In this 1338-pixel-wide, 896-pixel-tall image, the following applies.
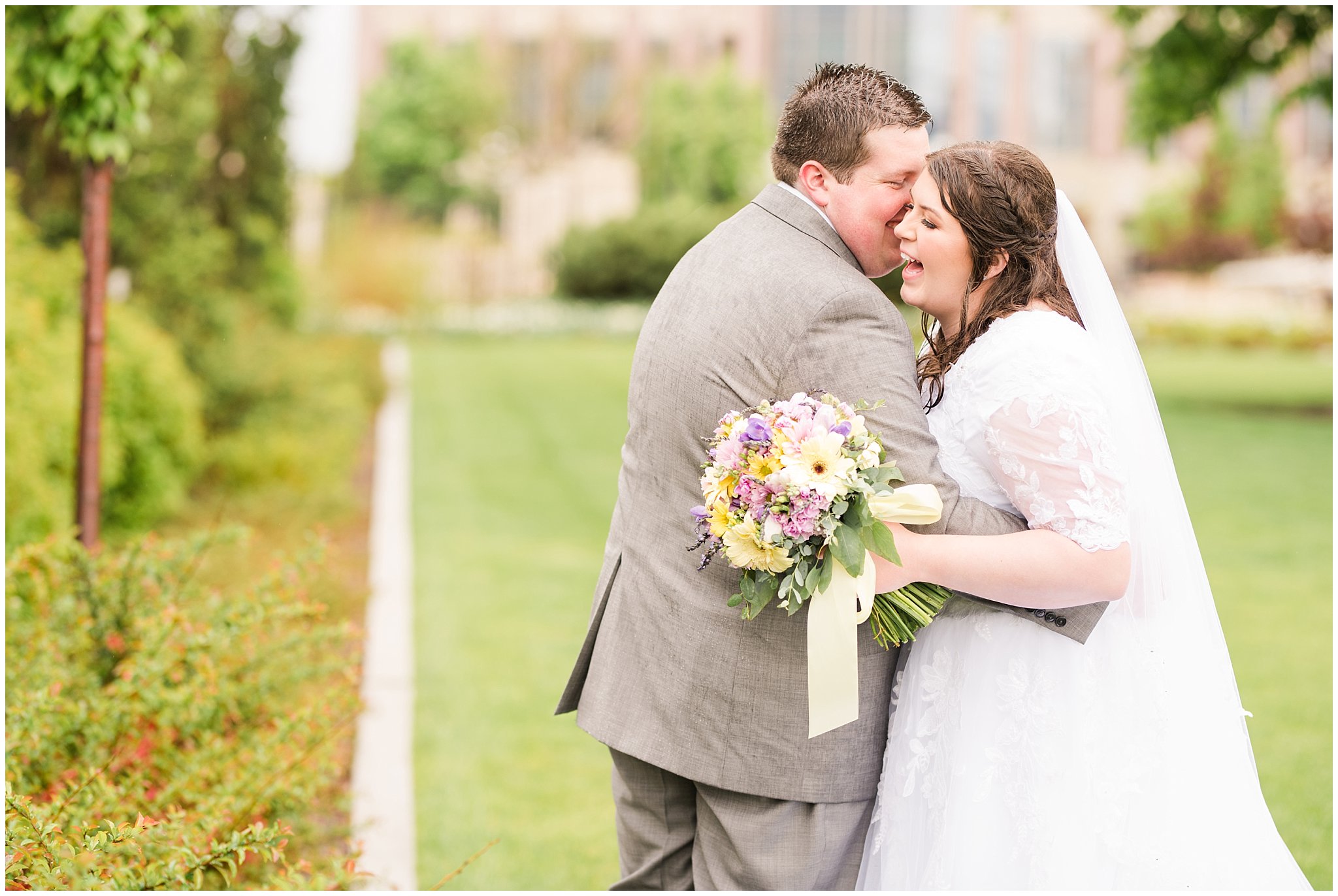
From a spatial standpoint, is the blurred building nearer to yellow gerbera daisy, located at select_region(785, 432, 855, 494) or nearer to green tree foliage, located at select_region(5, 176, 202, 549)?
green tree foliage, located at select_region(5, 176, 202, 549)

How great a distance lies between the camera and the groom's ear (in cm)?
267

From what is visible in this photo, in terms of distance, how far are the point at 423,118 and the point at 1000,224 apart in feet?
215

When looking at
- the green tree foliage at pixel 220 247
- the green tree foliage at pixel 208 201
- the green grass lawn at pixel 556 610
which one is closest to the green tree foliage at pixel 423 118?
the green grass lawn at pixel 556 610

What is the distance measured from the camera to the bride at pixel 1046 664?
2.57 meters

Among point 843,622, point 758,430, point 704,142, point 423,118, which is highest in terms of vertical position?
point 423,118

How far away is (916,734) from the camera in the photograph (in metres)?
2.74

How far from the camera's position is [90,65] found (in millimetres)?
5016

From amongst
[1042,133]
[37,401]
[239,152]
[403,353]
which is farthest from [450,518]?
[1042,133]

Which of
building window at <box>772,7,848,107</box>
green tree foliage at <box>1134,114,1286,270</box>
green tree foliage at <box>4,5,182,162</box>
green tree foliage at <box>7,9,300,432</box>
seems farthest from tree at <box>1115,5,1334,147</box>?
building window at <box>772,7,848,107</box>

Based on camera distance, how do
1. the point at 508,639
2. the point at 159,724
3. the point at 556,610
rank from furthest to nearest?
the point at 556,610
the point at 508,639
the point at 159,724

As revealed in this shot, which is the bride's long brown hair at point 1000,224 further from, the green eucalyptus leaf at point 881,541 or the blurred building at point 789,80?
the blurred building at point 789,80

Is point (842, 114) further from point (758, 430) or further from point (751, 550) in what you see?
point (751, 550)

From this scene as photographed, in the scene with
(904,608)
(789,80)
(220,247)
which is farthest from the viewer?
(789,80)

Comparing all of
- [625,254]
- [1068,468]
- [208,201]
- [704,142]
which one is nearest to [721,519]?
[1068,468]
